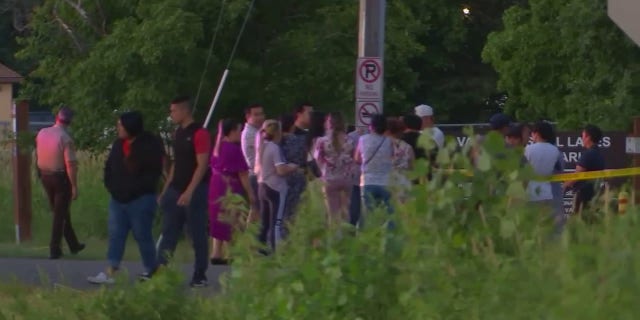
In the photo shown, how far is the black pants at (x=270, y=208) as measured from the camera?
14594 millimetres

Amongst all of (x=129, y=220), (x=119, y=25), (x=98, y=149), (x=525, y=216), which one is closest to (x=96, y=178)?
(x=98, y=149)

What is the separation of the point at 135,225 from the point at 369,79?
4712mm

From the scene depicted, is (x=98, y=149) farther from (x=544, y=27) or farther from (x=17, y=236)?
(x=544, y=27)

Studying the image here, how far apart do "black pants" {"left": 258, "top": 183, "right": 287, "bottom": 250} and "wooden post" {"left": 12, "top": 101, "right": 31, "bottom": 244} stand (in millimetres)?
4581

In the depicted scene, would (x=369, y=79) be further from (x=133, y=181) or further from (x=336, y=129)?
(x=133, y=181)

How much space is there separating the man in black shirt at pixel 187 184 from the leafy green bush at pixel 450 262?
13.7ft

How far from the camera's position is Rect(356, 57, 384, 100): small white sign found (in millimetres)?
16000

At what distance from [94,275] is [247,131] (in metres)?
2.67

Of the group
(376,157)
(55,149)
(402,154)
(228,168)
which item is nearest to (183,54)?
(55,149)

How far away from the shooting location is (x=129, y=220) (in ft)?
40.0

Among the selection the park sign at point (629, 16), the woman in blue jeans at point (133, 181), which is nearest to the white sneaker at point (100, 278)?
the woman in blue jeans at point (133, 181)

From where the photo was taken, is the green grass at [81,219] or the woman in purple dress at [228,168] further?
the green grass at [81,219]

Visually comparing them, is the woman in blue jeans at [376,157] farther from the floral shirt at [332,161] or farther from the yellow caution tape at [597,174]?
the yellow caution tape at [597,174]

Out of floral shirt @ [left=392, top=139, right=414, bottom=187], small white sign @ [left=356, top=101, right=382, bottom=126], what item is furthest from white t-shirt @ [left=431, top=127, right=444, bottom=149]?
Answer: small white sign @ [left=356, top=101, right=382, bottom=126]
